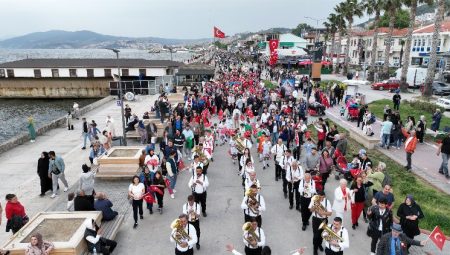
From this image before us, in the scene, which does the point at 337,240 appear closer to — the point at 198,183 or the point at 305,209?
the point at 305,209

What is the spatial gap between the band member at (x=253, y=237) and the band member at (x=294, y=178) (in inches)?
139

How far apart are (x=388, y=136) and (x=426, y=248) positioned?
9223 millimetres

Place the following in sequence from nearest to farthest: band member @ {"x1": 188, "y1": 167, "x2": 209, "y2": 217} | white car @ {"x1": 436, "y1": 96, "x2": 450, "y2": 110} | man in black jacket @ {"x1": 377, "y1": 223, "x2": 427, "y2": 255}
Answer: man in black jacket @ {"x1": 377, "y1": 223, "x2": 427, "y2": 255} → band member @ {"x1": 188, "y1": 167, "x2": 209, "y2": 217} → white car @ {"x1": 436, "y1": 96, "x2": 450, "y2": 110}

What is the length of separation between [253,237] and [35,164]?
43.0 feet

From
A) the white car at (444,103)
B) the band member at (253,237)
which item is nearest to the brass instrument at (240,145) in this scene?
the band member at (253,237)

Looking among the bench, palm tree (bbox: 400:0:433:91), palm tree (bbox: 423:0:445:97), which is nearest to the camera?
the bench

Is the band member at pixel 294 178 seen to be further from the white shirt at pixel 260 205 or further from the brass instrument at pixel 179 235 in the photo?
the brass instrument at pixel 179 235

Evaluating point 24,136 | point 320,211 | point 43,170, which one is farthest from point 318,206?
point 24,136

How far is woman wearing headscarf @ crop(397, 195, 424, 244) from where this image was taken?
26.5 ft

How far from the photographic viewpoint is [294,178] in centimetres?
1062

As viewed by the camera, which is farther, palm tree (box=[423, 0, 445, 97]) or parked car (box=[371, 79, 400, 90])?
parked car (box=[371, 79, 400, 90])

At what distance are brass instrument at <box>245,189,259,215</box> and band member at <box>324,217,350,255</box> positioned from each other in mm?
1924

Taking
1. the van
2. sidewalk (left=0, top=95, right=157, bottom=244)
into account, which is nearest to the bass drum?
sidewalk (left=0, top=95, right=157, bottom=244)

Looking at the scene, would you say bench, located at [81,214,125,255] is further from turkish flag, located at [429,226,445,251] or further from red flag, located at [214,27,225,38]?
red flag, located at [214,27,225,38]
